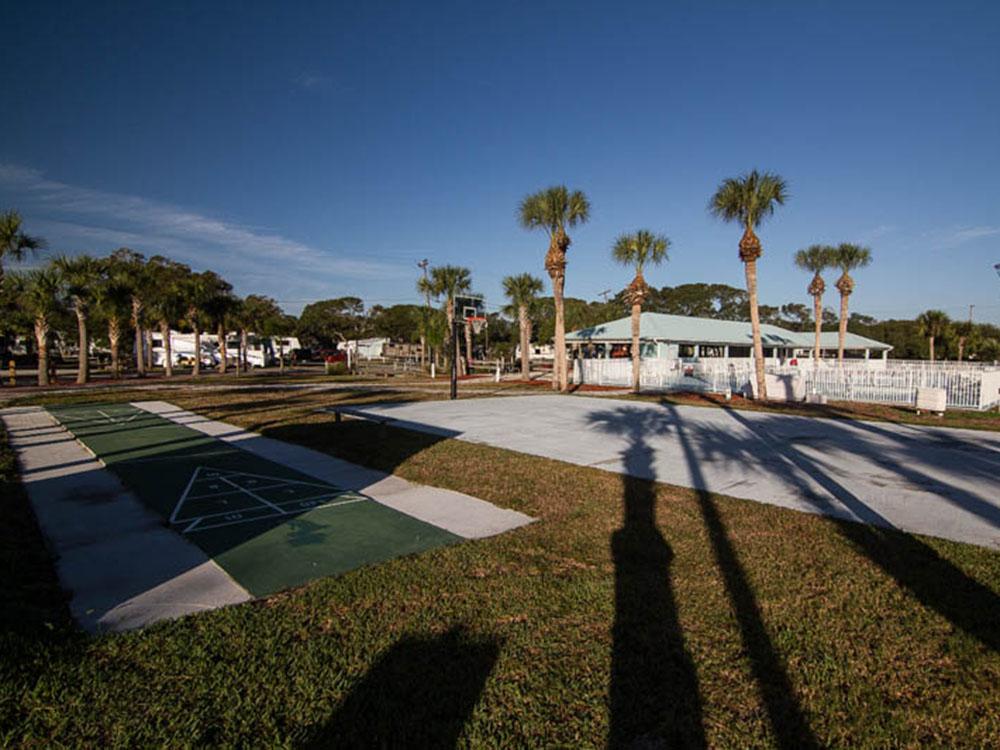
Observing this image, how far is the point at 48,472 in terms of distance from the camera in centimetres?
840

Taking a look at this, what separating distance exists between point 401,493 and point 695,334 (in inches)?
1483

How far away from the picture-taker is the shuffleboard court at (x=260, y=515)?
495 centimetres

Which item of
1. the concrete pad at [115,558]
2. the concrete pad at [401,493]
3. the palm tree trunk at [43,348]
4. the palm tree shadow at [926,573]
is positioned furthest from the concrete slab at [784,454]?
the palm tree trunk at [43,348]

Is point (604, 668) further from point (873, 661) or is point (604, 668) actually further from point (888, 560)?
point (888, 560)

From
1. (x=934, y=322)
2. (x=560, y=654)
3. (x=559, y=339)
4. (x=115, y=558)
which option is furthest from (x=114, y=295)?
(x=934, y=322)

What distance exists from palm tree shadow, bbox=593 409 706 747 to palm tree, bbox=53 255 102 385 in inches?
1340

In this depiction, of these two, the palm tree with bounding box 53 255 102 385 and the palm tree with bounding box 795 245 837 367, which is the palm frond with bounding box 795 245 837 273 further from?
the palm tree with bounding box 53 255 102 385

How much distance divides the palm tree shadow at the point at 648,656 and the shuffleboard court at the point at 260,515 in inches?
77.1

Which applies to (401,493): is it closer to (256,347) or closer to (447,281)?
(447,281)

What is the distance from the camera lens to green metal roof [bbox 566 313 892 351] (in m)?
39.0

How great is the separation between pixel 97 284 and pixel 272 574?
3547 centimetres

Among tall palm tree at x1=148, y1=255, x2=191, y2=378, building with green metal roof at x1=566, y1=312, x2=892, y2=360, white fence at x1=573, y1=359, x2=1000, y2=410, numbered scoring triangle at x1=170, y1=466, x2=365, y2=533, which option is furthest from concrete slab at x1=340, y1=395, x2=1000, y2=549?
tall palm tree at x1=148, y1=255, x2=191, y2=378

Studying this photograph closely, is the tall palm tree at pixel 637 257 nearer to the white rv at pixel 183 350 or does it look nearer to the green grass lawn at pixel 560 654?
the green grass lawn at pixel 560 654

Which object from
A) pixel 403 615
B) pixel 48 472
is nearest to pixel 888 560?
pixel 403 615
